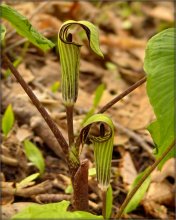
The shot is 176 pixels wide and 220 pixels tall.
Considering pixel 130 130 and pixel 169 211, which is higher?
pixel 130 130

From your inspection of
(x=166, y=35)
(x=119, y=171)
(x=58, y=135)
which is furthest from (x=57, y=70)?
(x=166, y=35)

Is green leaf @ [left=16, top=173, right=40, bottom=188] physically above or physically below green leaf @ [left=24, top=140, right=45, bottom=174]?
A: below

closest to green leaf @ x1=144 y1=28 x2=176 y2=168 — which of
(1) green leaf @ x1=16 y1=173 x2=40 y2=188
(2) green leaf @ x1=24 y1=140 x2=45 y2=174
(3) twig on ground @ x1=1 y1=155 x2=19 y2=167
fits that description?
(1) green leaf @ x1=16 y1=173 x2=40 y2=188

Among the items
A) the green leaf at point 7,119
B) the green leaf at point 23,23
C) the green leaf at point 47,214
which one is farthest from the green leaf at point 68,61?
the green leaf at point 7,119

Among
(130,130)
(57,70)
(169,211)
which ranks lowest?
(169,211)

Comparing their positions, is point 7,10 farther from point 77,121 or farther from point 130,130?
point 130,130

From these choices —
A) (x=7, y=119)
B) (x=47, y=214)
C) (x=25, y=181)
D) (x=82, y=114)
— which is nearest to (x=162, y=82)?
(x=47, y=214)

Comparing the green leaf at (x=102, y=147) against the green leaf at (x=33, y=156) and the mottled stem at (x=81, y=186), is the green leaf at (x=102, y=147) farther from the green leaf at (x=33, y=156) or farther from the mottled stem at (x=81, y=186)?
the green leaf at (x=33, y=156)

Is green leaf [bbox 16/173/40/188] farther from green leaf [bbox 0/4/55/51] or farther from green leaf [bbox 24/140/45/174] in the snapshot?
green leaf [bbox 0/4/55/51]
